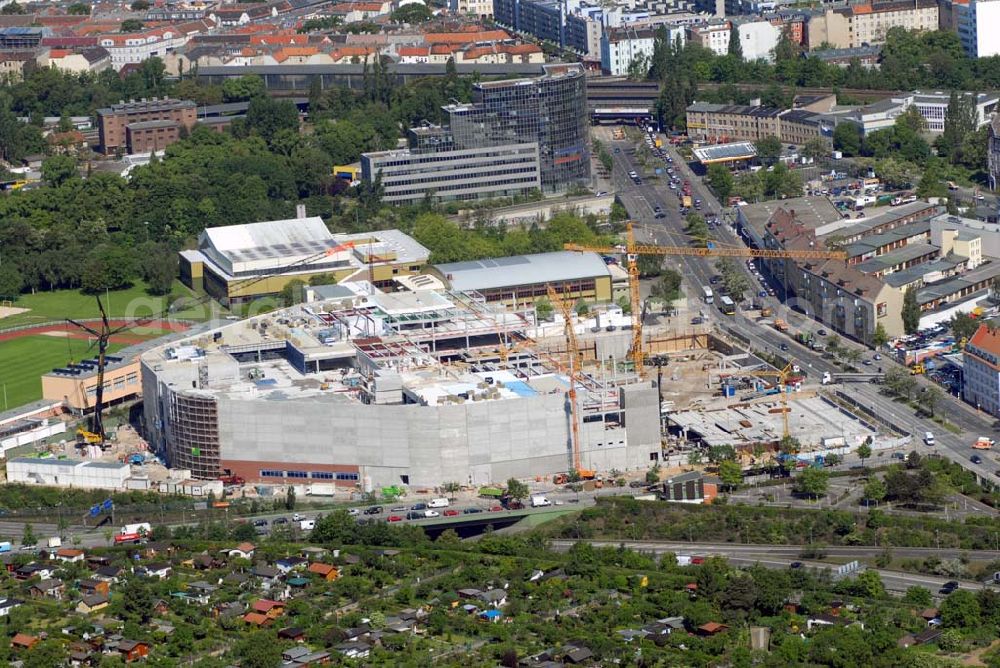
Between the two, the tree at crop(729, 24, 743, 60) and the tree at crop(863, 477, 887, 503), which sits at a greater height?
the tree at crop(729, 24, 743, 60)

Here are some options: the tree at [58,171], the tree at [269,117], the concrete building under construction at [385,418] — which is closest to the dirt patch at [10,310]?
the tree at [58,171]

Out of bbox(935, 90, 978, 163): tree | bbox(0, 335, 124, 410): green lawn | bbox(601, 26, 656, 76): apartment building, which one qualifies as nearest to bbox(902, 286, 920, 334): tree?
bbox(935, 90, 978, 163): tree

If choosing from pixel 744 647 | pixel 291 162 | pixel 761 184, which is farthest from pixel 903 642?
pixel 291 162

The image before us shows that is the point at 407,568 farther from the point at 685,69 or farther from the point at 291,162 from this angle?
the point at 685,69

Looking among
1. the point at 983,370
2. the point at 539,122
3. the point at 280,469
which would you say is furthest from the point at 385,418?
the point at 539,122

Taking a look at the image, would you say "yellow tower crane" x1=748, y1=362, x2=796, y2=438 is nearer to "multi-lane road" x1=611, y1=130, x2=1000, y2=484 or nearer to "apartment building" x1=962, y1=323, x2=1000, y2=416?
"multi-lane road" x1=611, y1=130, x2=1000, y2=484

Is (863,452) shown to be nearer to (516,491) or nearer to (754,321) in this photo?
(516,491)
